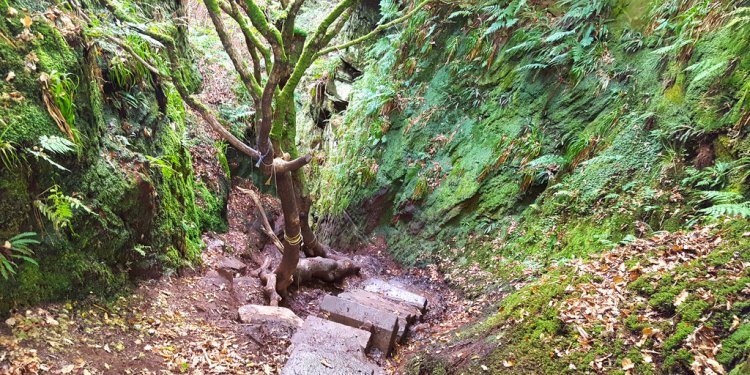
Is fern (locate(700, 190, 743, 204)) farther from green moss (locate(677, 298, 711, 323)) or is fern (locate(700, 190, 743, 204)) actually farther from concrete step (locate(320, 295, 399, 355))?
concrete step (locate(320, 295, 399, 355))

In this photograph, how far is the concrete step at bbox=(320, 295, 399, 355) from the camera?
4.90 metres

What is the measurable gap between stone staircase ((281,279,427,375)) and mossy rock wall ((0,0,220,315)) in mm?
1954

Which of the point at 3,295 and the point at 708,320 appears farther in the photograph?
the point at 3,295

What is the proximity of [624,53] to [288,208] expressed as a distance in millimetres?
5850

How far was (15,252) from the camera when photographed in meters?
2.96

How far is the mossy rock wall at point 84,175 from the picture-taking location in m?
3.09

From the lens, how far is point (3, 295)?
9.37 feet

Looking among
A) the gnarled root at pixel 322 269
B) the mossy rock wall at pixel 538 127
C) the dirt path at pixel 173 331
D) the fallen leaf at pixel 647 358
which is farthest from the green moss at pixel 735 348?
the gnarled root at pixel 322 269

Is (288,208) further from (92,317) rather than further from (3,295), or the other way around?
(3,295)

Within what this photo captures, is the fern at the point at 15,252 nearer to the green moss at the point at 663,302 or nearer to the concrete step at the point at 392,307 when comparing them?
the concrete step at the point at 392,307

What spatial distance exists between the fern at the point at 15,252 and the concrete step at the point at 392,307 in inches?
146

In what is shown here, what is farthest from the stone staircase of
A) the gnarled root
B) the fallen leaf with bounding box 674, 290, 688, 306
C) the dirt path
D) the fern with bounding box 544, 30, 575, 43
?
the fern with bounding box 544, 30, 575, 43

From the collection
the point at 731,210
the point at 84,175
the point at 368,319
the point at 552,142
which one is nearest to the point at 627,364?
the point at 731,210

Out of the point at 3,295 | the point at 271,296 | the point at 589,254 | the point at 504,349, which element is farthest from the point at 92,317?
the point at 589,254
